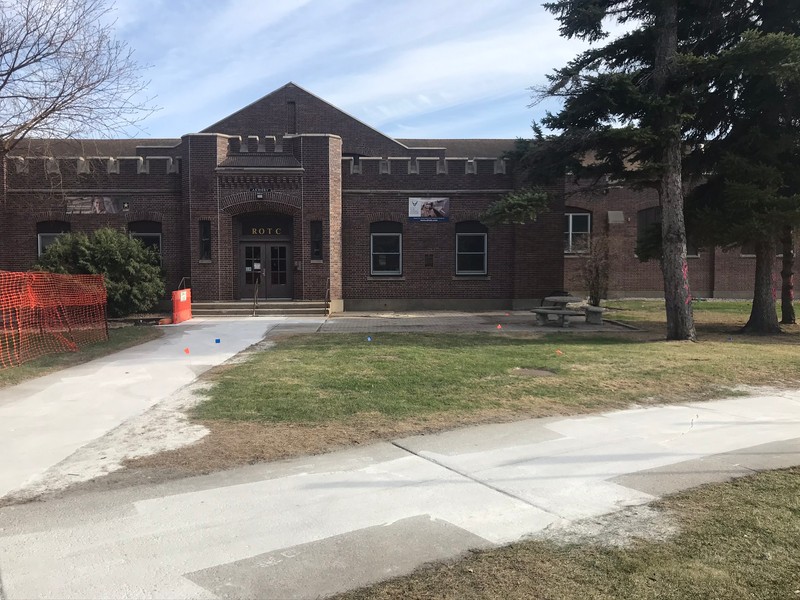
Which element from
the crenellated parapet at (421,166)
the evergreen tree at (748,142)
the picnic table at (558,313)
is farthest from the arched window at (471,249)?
the evergreen tree at (748,142)

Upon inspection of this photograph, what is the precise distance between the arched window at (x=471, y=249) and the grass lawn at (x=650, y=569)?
67.9ft

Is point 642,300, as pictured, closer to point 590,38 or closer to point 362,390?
point 590,38

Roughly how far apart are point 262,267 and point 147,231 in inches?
187

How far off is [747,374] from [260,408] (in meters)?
7.98

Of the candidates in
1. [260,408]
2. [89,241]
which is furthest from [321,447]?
[89,241]

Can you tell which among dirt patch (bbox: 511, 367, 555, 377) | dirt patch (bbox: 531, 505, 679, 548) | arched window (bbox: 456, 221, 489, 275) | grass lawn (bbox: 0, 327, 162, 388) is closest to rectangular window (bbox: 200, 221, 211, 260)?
grass lawn (bbox: 0, 327, 162, 388)

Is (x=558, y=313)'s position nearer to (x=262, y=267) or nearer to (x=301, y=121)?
(x=262, y=267)

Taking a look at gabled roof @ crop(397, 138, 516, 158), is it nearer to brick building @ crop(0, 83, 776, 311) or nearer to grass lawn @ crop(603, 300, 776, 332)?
brick building @ crop(0, 83, 776, 311)

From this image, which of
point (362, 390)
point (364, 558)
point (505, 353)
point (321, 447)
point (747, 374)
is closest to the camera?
point (364, 558)

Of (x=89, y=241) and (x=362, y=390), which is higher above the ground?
(x=89, y=241)

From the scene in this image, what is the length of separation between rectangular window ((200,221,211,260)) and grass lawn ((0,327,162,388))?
19.4ft

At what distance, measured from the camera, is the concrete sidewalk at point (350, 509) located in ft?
11.8

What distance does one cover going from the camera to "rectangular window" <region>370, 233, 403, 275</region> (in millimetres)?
24672

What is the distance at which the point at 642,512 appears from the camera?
4461 millimetres
